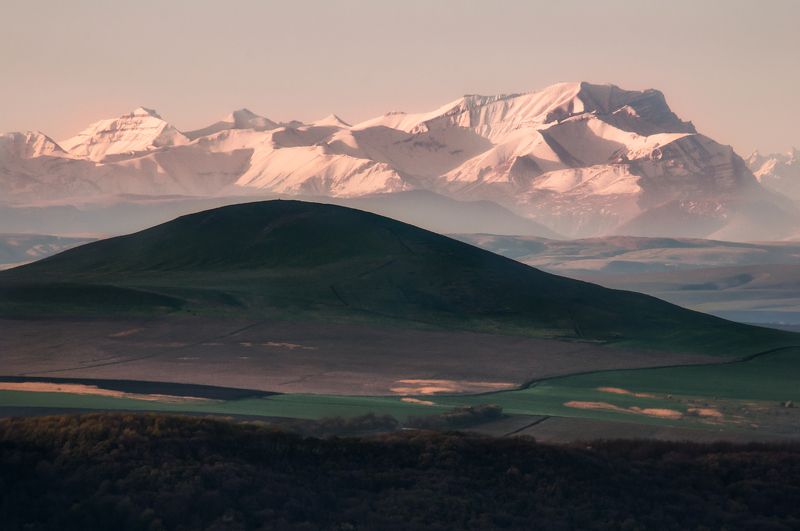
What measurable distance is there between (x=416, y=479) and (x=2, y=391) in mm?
43074

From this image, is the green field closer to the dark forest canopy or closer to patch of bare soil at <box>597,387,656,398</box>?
patch of bare soil at <box>597,387,656,398</box>

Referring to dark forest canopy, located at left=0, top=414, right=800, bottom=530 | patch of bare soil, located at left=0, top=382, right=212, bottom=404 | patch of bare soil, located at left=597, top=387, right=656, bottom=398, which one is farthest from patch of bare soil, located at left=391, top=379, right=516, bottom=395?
dark forest canopy, located at left=0, top=414, right=800, bottom=530

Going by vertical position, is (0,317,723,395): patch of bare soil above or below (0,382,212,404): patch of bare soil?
above

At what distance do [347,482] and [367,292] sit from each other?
11837 centimetres

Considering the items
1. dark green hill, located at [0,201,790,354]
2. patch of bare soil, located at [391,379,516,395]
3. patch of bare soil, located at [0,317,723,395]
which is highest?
dark green hill, located at [0,201,790,354]

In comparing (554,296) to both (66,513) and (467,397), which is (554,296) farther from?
(66,513)

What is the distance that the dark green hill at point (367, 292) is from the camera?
148 metres

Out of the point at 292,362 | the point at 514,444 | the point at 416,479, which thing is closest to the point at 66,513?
the point at 416,479

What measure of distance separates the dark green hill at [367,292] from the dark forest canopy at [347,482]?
8576 cm

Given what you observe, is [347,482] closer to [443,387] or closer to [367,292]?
[443,387]

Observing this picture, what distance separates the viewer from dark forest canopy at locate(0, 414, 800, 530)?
44844 millimetres

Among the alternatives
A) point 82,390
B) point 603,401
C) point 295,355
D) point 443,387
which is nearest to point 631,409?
point 603,401

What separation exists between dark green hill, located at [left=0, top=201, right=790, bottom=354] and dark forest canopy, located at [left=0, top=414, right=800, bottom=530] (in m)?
85.8

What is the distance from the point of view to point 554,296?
17188 cm
